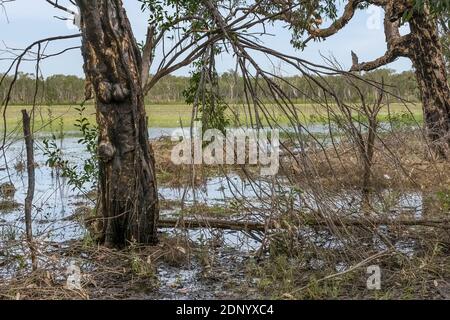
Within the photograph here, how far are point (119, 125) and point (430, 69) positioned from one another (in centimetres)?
818

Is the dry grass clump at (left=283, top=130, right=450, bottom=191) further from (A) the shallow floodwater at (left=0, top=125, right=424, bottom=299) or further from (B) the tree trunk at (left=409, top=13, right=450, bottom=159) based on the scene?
(B) the tree trunk at (left=409, top=13, right=450, bottom=159)

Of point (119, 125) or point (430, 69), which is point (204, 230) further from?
point (430, 69)

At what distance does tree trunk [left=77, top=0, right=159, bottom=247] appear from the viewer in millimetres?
5543

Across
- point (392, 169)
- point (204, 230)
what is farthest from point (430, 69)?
point (204, 230)

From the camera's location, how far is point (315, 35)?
15203 millimetres

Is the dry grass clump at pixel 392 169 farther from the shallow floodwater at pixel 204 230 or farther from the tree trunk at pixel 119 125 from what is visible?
the tree trunk at pixel 119 125

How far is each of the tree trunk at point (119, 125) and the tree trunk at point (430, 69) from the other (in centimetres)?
763

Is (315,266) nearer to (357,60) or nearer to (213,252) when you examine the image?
(213,252)

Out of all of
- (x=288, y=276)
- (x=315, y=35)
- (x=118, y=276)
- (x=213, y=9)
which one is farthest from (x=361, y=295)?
(x=315, y=35)

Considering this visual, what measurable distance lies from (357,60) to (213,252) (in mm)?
9546

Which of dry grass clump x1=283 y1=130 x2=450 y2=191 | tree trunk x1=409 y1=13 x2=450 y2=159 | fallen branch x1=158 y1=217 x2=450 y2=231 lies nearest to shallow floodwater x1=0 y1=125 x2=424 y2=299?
fallen branch x1=158 y1=217 x2=450 y2=231

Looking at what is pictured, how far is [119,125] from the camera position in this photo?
5641 mm

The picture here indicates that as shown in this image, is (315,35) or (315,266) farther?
(315,35)

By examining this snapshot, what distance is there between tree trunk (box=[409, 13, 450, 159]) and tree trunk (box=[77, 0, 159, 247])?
7629 mm
